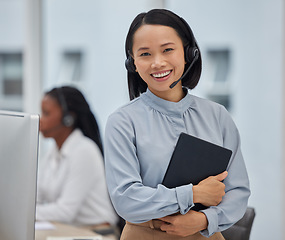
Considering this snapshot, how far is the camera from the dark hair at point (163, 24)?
118 centimetres

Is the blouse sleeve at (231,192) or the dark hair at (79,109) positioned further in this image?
the dark hair at (79,109)

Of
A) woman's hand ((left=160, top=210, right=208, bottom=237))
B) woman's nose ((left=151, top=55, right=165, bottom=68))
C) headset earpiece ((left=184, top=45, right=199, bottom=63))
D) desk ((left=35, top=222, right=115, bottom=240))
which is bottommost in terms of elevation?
desk ((left=35, top=222, right=115, bottom=240))

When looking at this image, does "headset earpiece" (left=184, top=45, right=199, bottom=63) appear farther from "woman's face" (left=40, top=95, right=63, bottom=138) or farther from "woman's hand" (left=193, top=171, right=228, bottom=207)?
"woman's face" (left=40, top=95, right=63, bottom=138)

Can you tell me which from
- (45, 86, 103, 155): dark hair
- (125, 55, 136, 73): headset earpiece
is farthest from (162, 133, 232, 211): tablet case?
(45, 86, 103, 155): dark hair

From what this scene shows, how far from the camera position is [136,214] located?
109cm

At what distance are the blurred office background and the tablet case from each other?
200 cm

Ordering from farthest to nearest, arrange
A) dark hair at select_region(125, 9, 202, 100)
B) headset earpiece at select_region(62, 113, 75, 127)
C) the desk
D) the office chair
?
headset earpiece at select_region(62, 113, 75, 127) → the desk → the office chair → dark hair at select_region(125, 9, 202, 100)

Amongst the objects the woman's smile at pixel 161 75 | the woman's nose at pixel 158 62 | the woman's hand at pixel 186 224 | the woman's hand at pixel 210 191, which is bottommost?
the woman's hand at pixel 186 224

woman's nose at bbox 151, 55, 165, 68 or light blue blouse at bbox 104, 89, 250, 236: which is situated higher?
woman's nose at bbox 151, 55, 165, 68

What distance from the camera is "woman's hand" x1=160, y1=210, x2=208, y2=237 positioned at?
110 centimetres

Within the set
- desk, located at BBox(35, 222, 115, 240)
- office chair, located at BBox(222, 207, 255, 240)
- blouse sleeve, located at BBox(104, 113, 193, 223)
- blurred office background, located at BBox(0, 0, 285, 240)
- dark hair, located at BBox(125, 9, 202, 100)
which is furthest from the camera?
blurred office background, located at BBox(0, 0, 285, 240)

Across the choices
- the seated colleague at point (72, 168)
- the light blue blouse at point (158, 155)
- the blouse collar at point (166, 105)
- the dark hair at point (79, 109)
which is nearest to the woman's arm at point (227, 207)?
the light blue blouse at point (158, 155)

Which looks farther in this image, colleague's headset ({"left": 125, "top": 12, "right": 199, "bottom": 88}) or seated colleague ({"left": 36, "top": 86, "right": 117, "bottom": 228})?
seated colleague ({"left": 36, "top": 86, "right": 117, "bottom": 228})

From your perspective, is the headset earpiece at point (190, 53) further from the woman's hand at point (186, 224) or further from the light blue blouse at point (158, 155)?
the woman's hand at point (186, 224)
